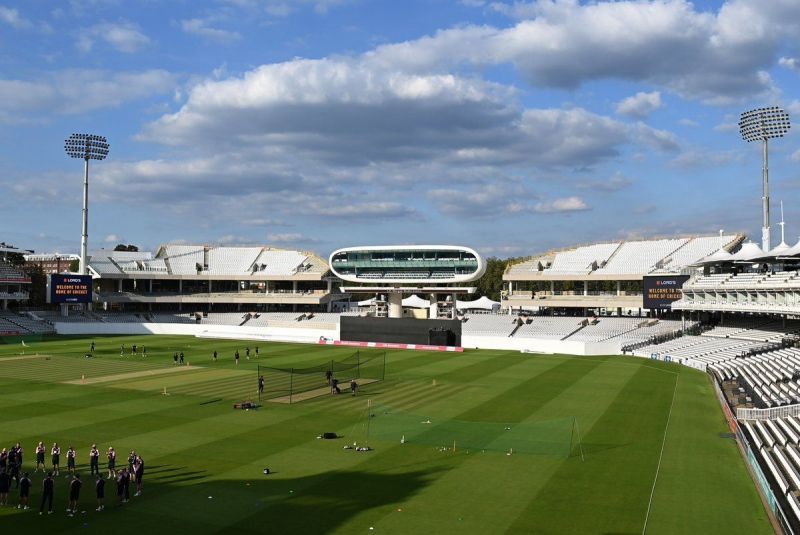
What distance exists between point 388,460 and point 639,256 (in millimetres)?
76791

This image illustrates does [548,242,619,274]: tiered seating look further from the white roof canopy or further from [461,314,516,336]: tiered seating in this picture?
the white roof canopy

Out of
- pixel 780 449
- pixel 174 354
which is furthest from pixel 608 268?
pixel 780 449

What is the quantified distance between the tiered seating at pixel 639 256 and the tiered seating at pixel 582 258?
1681 millimetres

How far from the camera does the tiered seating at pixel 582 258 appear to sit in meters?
96.8

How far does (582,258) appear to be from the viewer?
9938 centimetres

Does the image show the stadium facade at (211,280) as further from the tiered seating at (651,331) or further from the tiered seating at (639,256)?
the tiered seating at (651,331)

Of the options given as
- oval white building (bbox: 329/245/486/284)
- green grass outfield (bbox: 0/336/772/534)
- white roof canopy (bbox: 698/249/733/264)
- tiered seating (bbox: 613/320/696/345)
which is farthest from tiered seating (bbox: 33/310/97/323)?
white roof canopy (bbox: 698/249/733/264)

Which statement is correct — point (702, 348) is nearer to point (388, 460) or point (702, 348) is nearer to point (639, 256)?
point (639, 256)

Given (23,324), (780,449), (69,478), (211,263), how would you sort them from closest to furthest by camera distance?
(69,478), (780,449), (23,324), (211,263)

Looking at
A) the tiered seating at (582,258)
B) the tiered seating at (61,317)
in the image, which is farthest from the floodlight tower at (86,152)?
the tiered seating at (582,258)

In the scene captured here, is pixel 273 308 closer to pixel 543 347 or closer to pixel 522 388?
pixel 543 347

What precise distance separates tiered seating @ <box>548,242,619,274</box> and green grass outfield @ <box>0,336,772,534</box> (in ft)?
152

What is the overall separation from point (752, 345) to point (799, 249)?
29.5 feet

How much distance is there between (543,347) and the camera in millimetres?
72000
